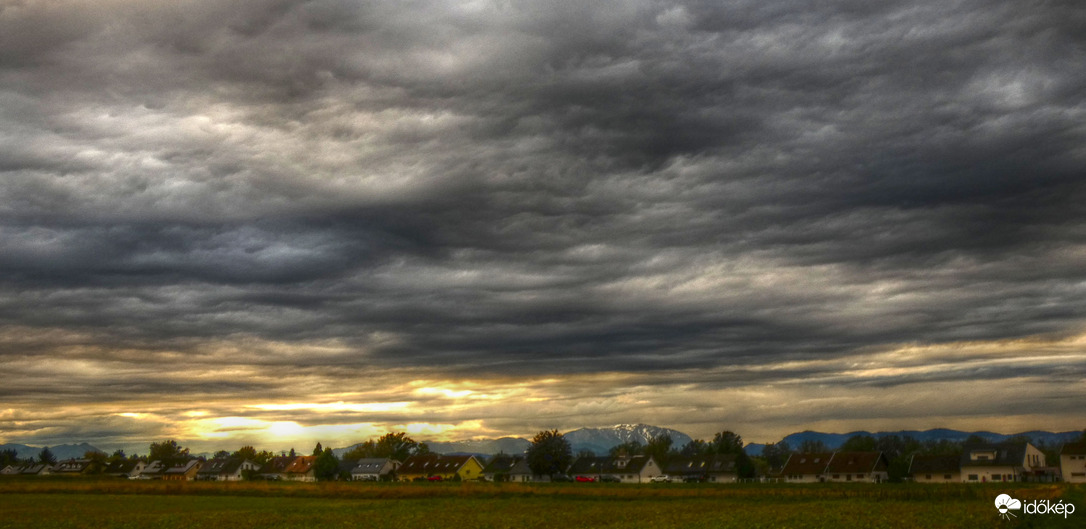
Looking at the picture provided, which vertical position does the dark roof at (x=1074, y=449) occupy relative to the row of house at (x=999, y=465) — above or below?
above

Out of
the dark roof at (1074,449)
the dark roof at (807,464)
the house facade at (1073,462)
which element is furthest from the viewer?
the dark roof at (807,464)

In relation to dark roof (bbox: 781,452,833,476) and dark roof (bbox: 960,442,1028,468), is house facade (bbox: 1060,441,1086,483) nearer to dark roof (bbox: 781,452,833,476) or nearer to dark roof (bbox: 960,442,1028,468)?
dark roof (bbox: 960,442,1028,468)

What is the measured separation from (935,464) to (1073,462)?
21567mm

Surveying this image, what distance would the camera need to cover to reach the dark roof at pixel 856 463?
155125mm

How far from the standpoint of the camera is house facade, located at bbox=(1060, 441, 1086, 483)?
142 metres

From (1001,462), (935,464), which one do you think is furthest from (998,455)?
(935,464)

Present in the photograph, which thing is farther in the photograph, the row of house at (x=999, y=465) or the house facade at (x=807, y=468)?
the house facade at (x=807, y=468)

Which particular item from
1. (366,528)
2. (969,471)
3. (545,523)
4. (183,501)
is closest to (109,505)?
(183,501)

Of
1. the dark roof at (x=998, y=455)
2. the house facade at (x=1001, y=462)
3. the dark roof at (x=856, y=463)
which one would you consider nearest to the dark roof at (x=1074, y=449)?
the house facade at (x=1001, y=462)

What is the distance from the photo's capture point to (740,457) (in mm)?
168750

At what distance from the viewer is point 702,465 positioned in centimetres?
18838

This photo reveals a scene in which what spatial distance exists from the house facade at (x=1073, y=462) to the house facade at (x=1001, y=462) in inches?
201

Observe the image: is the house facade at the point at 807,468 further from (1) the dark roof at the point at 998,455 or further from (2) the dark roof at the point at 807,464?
(1) the dark roof at the point at 998,455

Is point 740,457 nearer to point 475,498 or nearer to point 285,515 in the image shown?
point 475,498
